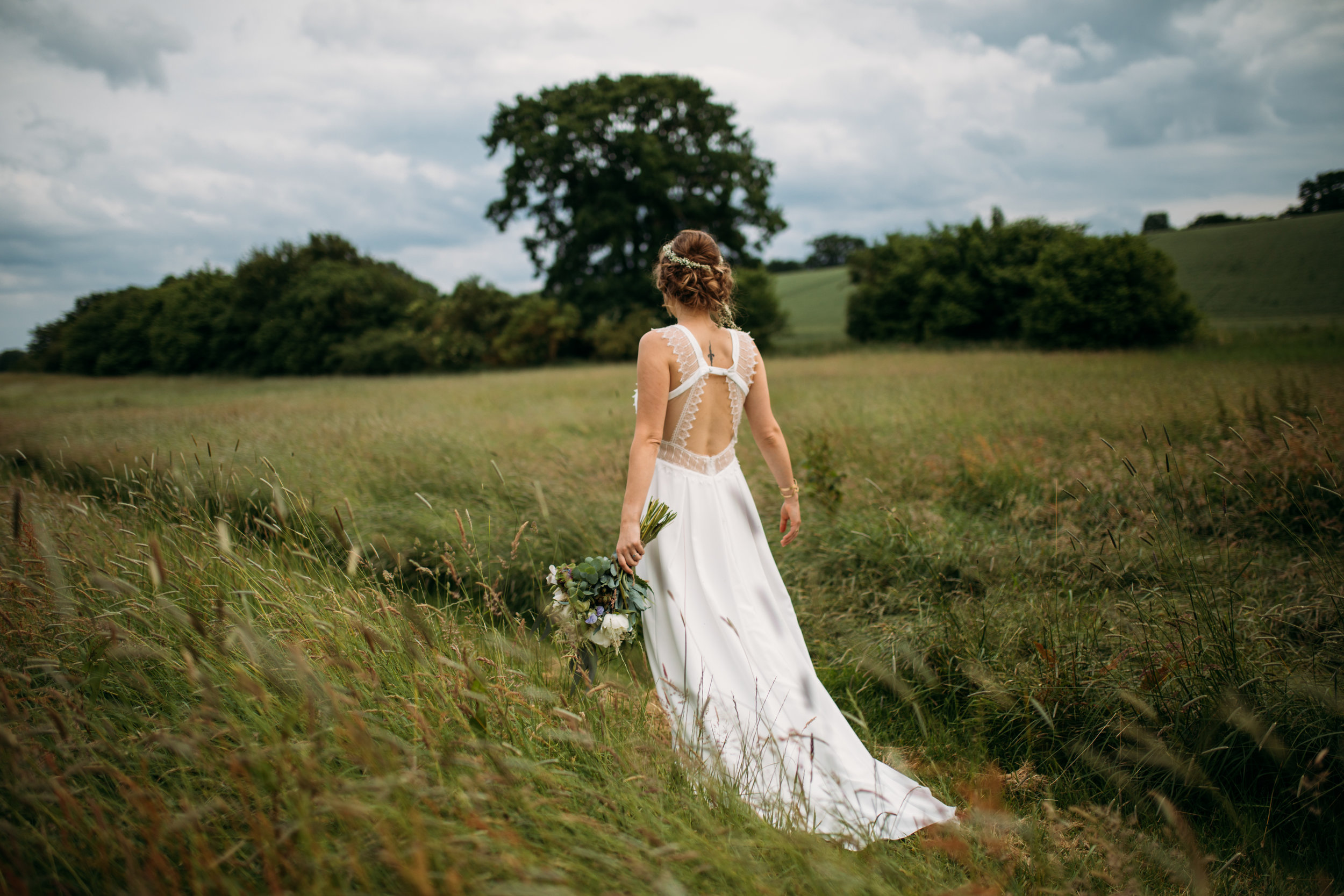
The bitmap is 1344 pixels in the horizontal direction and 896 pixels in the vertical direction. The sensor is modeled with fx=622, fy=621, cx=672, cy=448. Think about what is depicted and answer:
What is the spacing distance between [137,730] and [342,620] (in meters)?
0.74

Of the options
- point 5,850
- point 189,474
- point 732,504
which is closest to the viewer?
point 5,850

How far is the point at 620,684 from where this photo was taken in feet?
7.27

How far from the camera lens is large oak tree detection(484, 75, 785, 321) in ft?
94.3

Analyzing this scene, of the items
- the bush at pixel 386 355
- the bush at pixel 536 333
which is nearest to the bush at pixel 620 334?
the bush at pixel 536 333

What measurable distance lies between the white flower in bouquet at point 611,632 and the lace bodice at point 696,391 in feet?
2.80

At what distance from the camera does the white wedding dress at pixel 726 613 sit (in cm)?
289

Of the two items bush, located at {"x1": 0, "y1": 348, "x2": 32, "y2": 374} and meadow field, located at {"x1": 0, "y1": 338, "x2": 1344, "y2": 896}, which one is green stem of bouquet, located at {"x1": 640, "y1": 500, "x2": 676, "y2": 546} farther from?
bush, located at {"x1": 0, "y1": 348, "x2": 32, "y2": 374}

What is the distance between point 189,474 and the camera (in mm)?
4418

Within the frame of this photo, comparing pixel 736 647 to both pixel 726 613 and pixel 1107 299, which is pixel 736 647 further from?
pixel 1107 299

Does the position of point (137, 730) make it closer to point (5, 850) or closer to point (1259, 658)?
point (5, 850)

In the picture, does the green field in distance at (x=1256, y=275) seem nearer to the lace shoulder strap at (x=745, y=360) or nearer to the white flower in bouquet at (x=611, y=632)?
the lace shoulder strap at (x=745, y=360)

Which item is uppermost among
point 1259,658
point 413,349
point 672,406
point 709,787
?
point 413,349

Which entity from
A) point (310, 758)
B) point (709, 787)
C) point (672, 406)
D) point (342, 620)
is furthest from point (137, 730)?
point (672, 406)

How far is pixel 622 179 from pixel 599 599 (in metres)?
30.7
